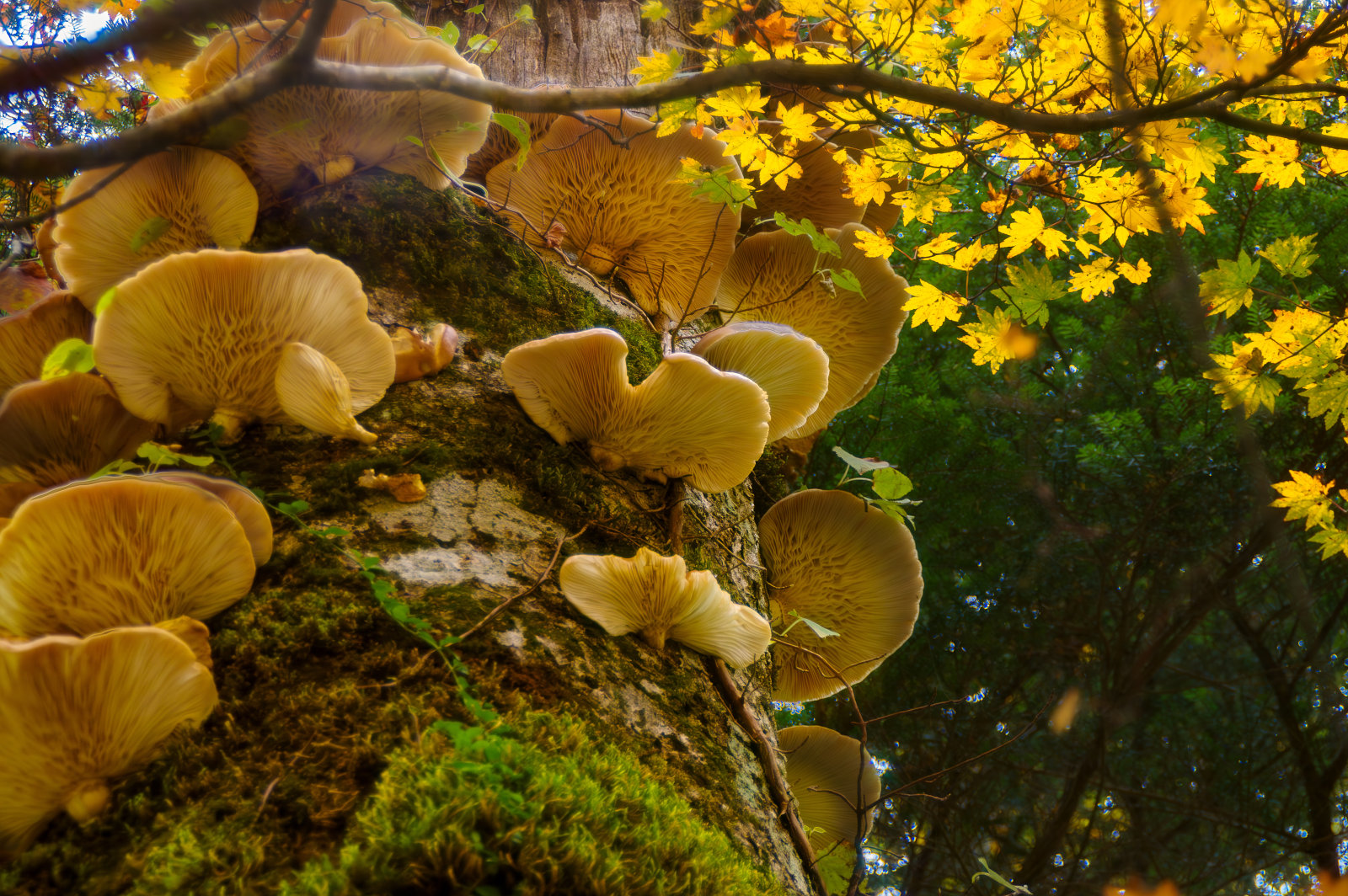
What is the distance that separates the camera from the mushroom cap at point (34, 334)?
73.9 inches

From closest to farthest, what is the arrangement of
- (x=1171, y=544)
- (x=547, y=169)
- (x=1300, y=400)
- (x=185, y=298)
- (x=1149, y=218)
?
(x=185, y=298)
(x=547, y=169)
(x=1149, y=218)
(x=1300, y=400)
(x=1171, y=544)

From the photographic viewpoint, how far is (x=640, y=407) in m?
1.96

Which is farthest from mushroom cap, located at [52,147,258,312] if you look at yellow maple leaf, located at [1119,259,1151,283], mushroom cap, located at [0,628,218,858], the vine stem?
yellow maple leaf, located at [1119,259,1151,283]

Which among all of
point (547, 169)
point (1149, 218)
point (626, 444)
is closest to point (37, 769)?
point (626, 444)

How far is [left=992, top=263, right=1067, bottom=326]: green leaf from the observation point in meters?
3.06

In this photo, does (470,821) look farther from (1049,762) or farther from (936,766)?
(1049,762)

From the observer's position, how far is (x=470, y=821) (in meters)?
1.05

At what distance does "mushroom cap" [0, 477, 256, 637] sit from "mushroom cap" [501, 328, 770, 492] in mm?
750

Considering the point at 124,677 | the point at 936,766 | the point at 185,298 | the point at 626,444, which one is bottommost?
the point at 936,766

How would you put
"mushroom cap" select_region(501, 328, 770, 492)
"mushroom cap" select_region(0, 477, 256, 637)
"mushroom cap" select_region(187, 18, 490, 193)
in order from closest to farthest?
1. "mushroom cap" select_region(0, 477, 256, 637)
2. "mushroom cap" select_region(501, 328, 770, 492)
3. "mushroom cap" select_region(187, 18, 490, 193)

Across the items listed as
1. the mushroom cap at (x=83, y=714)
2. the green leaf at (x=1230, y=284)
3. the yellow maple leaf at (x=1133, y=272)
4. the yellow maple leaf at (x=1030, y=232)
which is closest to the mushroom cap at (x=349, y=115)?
the mushroom cap at (x=83, y=714)

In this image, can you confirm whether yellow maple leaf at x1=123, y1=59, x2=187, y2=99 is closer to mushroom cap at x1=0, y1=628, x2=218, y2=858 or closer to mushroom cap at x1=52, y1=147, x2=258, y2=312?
Result: mushroom cap at x1=52, y1=147, x2=258, y2=312

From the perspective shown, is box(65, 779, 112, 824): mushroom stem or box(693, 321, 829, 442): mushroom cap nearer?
box(65, 779, 112, 824): mushroom stem

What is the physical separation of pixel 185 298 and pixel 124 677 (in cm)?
84
